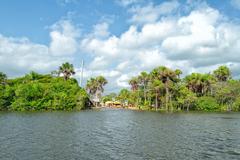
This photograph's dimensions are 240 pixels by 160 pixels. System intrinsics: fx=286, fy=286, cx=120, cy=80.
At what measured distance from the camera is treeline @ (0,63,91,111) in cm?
9276

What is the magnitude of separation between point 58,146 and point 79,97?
7368 cm

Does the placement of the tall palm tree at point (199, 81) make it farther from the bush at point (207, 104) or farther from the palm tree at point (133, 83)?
the palm tree at point (133, 83)

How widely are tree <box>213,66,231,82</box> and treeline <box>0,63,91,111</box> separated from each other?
5974cm

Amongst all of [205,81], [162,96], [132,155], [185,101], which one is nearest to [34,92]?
[162,96]

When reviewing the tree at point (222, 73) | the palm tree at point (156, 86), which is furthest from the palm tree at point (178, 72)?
the tree at point (222, 73)

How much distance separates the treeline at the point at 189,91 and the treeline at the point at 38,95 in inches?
1201

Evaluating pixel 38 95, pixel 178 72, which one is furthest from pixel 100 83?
pixel 38 95

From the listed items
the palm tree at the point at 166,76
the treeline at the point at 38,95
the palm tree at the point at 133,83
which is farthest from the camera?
the palm tree at the point at 133,83

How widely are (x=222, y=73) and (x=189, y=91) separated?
72.8 ft

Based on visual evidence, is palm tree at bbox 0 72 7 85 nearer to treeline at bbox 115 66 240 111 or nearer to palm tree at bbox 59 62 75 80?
palm tree at bbox 59 62 75 80

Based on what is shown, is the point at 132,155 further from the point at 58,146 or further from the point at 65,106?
the point at 65,106

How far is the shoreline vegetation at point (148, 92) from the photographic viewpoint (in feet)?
311

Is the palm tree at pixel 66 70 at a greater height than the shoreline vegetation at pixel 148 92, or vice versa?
the palm tree at pixel 66 70

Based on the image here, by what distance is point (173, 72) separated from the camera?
109m
